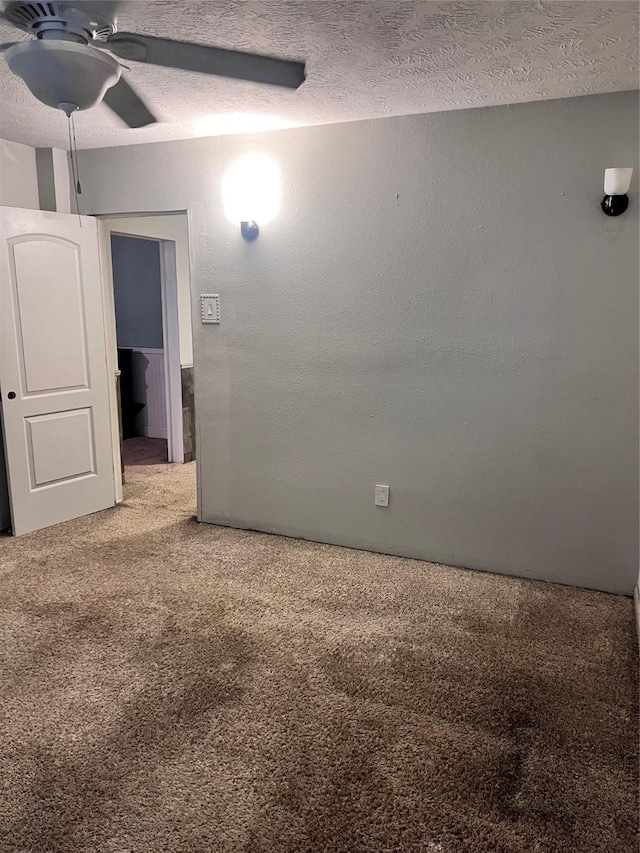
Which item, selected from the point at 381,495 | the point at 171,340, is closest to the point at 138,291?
the point at 171,340

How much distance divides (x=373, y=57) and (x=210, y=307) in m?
1.71

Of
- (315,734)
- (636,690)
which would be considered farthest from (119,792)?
(636,690)

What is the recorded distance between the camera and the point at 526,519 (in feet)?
9.98

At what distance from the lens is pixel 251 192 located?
330cm

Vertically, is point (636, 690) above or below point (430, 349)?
below

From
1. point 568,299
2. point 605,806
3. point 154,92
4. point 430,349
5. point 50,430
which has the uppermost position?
point 154,92

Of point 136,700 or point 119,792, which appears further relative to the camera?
point 136,700

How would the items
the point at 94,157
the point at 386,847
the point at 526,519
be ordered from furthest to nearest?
the point at 94,157 → the point at 526,519 → the point at 386,847

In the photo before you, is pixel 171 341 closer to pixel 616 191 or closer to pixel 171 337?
pixel 171 337

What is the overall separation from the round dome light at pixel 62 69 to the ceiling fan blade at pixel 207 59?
3.3 inches

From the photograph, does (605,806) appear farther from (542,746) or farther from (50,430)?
(50,430)

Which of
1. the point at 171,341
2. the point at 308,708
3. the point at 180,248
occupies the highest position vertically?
the point at 180,248

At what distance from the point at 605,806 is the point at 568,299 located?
2.02m

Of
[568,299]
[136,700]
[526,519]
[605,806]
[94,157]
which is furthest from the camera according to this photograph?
[94,157]
